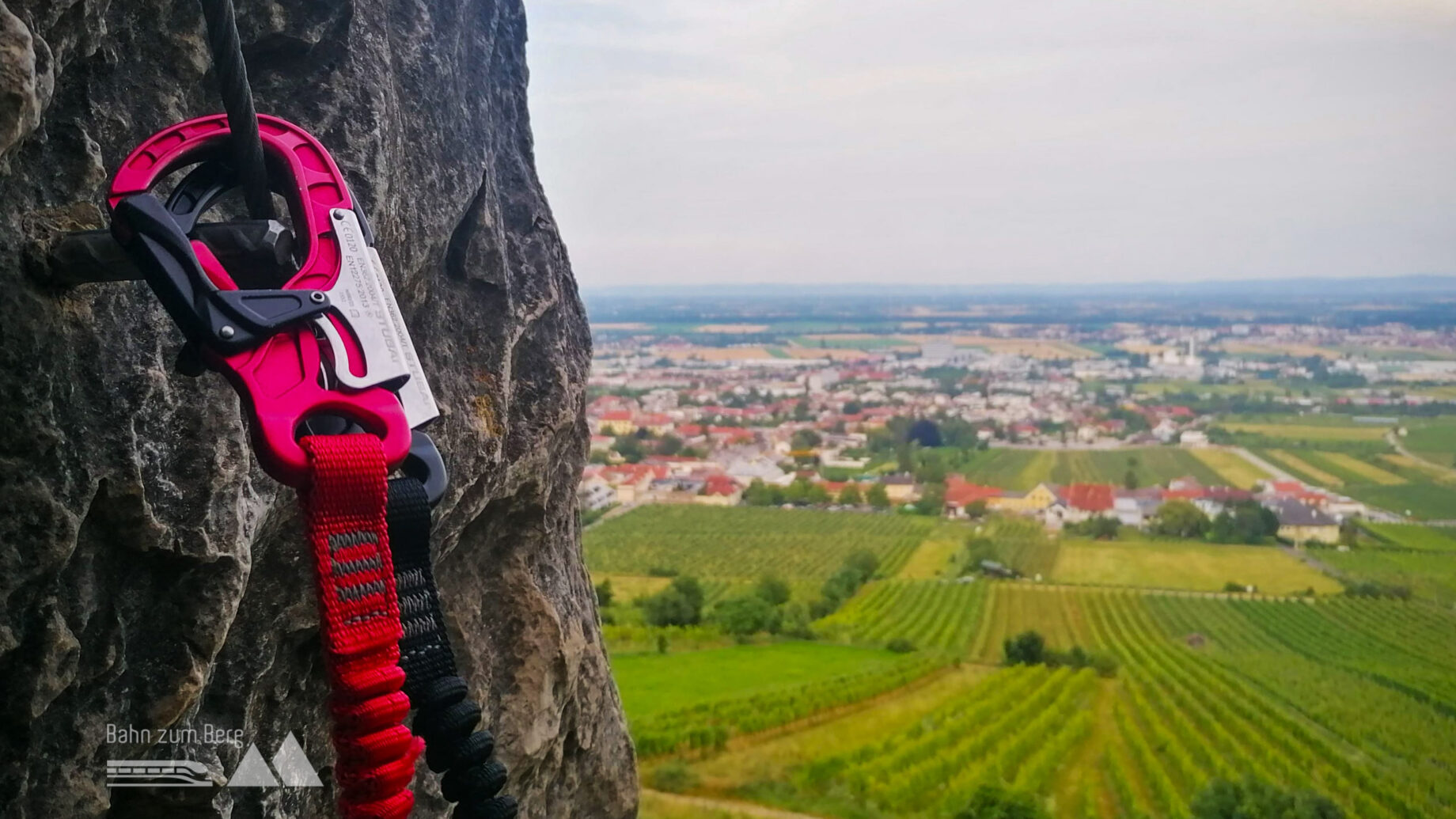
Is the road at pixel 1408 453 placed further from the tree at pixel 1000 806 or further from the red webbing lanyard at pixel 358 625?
the red webbing lanyard at pixel 358 625

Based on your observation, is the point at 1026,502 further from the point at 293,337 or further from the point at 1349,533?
the point at 293,337

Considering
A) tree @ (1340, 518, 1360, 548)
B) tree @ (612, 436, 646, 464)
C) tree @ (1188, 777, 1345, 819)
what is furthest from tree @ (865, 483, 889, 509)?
tree @ (1188, 777, 1345, 819)

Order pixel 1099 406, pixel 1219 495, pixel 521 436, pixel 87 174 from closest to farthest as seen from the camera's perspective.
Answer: pixel 87 174 < pixel 521 436 < pixel 1219 495 < pixel 1099 406

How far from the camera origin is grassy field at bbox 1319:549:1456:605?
39.7 m

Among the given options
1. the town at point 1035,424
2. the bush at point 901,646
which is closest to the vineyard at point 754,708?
the bush at point 901,646

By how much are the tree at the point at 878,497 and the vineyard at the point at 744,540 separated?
235cm

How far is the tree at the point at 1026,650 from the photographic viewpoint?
32844 millimetres

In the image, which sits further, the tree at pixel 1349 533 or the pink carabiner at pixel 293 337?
the tree at pixel 1349 533

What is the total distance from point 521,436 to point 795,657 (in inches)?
1090

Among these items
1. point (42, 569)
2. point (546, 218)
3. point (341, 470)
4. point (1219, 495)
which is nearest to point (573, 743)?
point (546, 218)

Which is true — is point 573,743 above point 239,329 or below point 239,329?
below

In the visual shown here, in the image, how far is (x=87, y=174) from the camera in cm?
242

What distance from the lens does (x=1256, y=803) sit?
19.0 meters

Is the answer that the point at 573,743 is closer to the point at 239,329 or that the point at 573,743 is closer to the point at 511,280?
the point at 511,280
